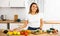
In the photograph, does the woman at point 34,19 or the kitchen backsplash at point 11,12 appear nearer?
the woman at point 34,19

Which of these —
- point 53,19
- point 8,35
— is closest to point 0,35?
point 8,35

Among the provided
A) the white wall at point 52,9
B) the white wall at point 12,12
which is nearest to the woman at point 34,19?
the white wall at point 52,9

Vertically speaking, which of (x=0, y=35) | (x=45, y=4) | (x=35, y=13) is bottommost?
(x=0, y=35)

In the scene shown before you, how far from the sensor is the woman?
2816mm

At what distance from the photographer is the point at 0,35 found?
2.40 meters

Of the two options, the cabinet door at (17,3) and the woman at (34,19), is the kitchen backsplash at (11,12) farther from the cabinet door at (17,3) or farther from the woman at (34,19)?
the woman at (34,19)

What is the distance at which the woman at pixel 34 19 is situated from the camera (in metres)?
2.82

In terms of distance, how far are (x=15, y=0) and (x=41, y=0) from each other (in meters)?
0.73

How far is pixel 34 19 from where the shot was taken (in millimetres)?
2896

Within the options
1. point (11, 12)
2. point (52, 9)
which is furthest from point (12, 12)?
point (52, 9)

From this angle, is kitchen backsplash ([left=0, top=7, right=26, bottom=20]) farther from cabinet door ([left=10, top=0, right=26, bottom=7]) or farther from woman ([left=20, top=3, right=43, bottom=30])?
woman ([left=20, top=3, right=43, bottom=30])

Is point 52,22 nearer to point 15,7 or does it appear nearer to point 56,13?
point 56,13

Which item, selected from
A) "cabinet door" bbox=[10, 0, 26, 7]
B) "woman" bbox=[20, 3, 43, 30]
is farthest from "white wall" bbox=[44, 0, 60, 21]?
"woman" bbox=[20, 3, 43, 30]

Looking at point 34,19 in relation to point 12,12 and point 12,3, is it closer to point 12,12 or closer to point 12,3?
point 12,3
